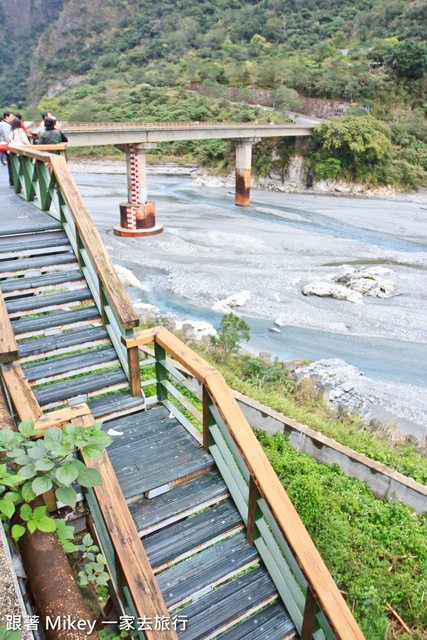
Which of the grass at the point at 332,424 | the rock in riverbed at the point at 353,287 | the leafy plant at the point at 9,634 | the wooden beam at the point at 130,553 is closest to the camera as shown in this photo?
the leafy plant at the point at 9,634

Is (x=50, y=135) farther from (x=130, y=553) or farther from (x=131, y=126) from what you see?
(x=131, y=126)

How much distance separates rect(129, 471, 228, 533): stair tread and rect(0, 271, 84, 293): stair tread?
269 centimetres

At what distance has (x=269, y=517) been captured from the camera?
2.87m

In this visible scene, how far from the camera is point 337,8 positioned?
79.9 meters

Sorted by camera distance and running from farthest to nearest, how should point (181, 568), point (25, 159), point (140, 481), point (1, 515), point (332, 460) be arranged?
1. point (25, 159)
2. point (332, 460)
3. point (140, 481)
4. point (181, 568)
5. point (1, 515)

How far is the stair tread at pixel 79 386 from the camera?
4176 millimetres

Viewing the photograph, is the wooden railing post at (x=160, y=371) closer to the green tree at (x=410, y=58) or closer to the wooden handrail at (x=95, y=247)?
the wooden handrail at (x=95, y=247)

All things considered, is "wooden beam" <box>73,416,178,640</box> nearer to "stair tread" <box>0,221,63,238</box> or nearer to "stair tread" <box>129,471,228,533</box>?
"stair tread" <box>129,471,228,533</box>

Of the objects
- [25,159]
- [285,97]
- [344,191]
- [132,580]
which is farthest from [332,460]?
[285,97]

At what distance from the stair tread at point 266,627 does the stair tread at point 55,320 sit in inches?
121

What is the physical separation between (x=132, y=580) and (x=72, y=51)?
12784 centimetres

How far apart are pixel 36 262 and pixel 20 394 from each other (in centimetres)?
268

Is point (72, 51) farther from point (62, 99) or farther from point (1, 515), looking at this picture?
point (1, 515)

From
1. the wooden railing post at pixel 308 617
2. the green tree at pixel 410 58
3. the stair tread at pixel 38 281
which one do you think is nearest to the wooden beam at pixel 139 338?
the stair tread at pixel 38 281
